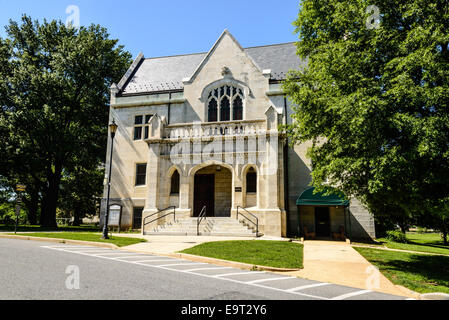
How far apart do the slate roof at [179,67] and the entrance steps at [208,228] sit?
12506 mm

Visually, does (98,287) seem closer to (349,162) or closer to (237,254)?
(237,254)

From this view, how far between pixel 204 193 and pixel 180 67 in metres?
13.6

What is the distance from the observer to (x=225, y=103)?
24.7 metres

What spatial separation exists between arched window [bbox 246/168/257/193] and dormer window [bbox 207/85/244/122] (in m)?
5.21

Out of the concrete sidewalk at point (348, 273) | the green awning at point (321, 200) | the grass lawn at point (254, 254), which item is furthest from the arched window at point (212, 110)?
the concrete sidewalk at point (348, 273)

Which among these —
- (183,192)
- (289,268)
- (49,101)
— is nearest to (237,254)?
(289,268)

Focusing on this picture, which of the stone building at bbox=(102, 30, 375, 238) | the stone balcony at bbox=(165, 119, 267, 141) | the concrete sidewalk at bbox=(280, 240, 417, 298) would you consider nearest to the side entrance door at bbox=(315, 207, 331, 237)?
the stone building at bbox=(102, 30, 375, 238)

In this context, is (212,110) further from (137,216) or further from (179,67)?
(137,216)

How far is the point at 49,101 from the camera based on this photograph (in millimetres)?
26906

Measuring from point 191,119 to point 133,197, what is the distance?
798 centimetres

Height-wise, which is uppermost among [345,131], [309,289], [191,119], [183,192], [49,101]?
[49,101]

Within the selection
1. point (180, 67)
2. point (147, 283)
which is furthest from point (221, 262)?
point (180, 67)

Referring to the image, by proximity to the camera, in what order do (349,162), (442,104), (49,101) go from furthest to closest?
(49,101) < (349,162) < (442,104)

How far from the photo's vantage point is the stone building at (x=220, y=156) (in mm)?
19391
